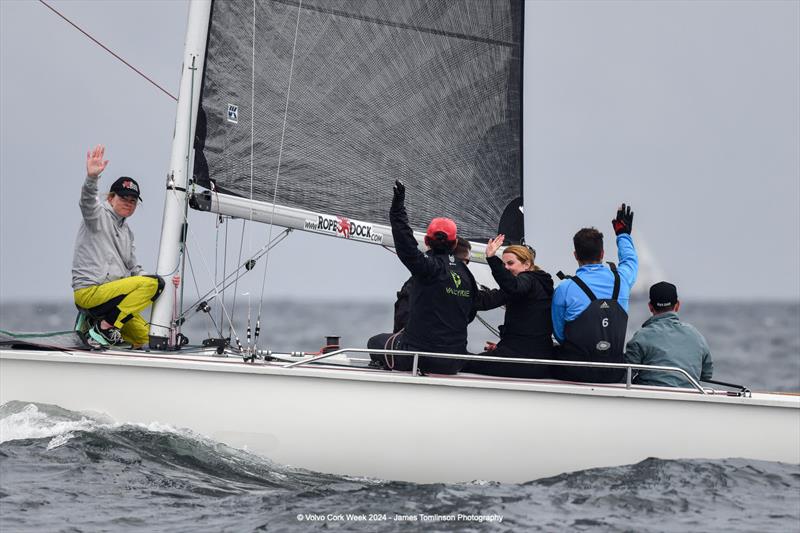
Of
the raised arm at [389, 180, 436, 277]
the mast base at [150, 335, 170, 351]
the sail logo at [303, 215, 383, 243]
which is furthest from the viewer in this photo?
the sail logo at [303, 215, 383, 243]

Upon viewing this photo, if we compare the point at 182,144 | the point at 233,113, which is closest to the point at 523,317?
the point at 233,113

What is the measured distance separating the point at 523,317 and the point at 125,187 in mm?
3171

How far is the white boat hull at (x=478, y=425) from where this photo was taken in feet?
22.3

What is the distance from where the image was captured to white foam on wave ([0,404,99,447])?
6.95 metres

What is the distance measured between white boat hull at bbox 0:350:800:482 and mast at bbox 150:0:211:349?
5.61 feet

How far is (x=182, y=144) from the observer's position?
834 cm

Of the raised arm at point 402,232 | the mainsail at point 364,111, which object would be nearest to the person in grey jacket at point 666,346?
the raised arm at point 402,232

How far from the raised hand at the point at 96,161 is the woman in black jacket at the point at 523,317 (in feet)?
8.97

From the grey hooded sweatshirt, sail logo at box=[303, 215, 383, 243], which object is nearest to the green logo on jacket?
sail logo at box=[303, 215, 383, 243]

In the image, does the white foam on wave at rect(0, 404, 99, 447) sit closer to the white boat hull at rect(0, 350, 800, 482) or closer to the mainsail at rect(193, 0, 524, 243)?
the white boat hull at rect(0, 350, 800, 482)

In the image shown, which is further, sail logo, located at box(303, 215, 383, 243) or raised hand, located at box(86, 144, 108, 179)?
sail logo, located at box(303, 215, 383, 243)

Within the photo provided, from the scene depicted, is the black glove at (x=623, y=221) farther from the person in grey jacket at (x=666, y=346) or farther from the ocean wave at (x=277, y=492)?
the ocean wave at (x=277, y=492)

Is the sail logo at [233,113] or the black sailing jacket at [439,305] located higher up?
the sail logo at [233,113]

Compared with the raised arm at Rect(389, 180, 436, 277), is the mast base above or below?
below
